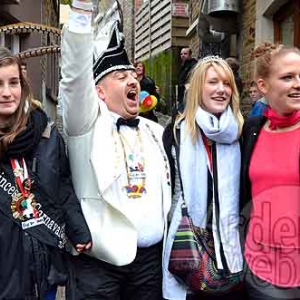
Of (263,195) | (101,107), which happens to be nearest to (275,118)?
(263,195)

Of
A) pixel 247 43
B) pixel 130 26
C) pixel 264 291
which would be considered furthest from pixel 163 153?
pixel 130 26

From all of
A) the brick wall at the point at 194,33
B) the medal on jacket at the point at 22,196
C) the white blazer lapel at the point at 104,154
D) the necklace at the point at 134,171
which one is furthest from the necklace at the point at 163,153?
the brick wall at the point at 194,33

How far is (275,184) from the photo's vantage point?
257 centimetres

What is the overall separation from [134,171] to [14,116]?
646 millimetres

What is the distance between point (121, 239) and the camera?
8.98ft

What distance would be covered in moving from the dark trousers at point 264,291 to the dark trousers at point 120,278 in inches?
18.5

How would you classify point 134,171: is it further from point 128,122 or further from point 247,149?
point 247,149

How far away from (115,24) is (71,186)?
0.92m

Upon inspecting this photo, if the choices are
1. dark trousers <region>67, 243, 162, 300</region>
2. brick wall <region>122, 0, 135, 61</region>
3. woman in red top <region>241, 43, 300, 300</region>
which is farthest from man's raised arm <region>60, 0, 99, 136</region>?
brick wall <region>122, 0, 135, 61</region>

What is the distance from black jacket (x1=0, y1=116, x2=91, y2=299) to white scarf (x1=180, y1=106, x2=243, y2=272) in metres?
0.57

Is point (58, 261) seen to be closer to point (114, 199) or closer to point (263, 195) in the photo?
point (114, 199)

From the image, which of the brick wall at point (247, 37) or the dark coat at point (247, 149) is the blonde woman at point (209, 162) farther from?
the brick wall at point (247, 37)

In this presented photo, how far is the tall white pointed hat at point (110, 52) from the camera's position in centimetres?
299

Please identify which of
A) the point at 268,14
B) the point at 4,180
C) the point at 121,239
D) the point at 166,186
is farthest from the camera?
the point at 268,14
